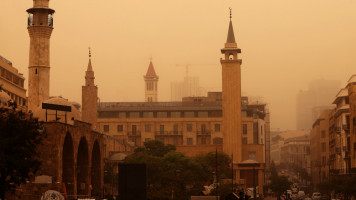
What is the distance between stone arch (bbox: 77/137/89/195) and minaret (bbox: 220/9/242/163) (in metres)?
51.4

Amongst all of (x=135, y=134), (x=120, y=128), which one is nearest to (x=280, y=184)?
(x=135, y=134)

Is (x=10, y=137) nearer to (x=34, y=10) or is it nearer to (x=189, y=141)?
(x=34, y=10)

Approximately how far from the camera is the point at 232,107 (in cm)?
11738

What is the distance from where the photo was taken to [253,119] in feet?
448

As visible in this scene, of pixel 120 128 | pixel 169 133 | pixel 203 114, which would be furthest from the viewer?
pixel 203 114

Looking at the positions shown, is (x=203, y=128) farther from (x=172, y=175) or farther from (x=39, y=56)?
(x=39, y=56)

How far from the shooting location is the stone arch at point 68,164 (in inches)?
2429

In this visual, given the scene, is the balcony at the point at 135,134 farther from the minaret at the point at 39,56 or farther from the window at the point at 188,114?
the minaret at the point at 39,56

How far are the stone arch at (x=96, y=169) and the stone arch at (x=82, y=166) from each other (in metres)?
4.39

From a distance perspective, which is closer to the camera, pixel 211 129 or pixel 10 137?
pixel 10 137

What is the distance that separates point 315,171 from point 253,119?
4150 centimetres

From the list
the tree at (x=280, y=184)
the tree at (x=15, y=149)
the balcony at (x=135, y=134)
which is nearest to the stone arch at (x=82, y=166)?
the tree at (x=15, y=149)

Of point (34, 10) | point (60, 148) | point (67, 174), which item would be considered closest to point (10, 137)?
point (60, 148)

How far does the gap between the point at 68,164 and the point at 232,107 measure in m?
58.6
